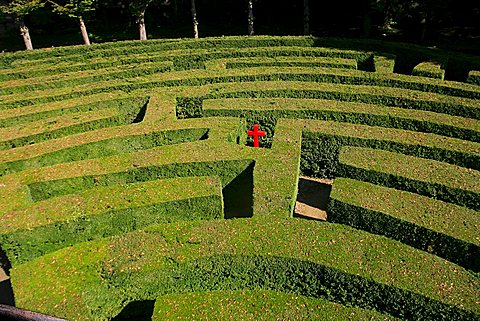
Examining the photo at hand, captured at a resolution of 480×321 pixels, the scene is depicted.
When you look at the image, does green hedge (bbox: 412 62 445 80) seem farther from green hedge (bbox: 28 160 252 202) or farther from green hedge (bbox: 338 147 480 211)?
green hedge (bbox: 28 160 252 202)

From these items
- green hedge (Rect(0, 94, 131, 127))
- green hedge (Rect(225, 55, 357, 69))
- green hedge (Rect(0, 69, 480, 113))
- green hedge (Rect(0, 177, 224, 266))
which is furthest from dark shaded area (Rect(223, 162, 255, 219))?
green hedge (Rect(225, 55, 357, 69))

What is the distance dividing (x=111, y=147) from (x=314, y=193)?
802cm

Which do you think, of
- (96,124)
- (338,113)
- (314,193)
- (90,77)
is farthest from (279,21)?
(314,193)

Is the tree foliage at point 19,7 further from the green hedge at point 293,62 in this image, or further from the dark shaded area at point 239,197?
the dark shaded area at point 239,197

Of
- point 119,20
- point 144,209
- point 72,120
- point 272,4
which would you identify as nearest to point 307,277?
point 144,209

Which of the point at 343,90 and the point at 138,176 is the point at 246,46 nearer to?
the point at 343,90

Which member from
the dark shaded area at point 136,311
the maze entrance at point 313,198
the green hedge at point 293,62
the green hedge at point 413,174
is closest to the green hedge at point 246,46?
the green hedge at point 293,62

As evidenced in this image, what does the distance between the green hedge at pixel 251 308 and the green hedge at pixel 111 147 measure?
7.62 metres

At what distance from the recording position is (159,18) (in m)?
→ 40.2

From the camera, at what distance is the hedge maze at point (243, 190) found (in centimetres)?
954

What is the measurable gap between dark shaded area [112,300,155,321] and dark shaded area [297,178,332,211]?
710 cm

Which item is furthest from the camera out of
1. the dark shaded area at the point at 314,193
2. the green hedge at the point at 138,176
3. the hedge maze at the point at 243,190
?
the dark shaded area at the point at 314,193

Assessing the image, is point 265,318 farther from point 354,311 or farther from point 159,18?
point 159,18

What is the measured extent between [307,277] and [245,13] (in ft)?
110
